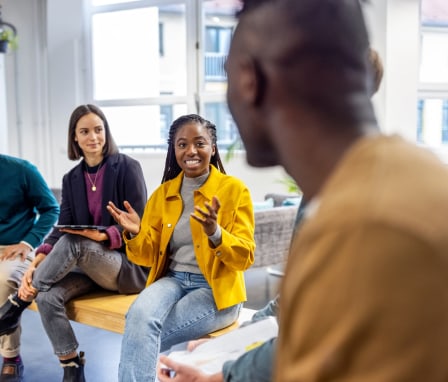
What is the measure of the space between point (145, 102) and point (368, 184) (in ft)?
24.0

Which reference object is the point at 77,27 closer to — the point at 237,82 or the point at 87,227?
the point at 87,227

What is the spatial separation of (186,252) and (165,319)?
30cm

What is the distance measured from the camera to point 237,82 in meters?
0.66

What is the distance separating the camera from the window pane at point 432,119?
22.5 ft

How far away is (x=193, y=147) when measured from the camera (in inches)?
98.7

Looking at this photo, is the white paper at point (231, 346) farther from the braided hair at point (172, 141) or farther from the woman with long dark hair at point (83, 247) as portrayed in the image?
the woman with long dark hair at point (83, 247)

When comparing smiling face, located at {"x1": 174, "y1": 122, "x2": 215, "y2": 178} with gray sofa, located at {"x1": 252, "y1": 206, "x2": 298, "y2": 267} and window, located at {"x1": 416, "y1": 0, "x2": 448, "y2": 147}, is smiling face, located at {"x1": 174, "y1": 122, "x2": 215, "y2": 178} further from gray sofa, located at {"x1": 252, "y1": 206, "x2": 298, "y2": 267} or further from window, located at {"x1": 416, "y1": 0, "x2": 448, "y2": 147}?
window, located at {"x1": 416, "y1": 0, "x2": 448, "y2": 147}

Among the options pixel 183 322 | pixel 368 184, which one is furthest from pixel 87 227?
pixel 368 184

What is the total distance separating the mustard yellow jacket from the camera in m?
2.28

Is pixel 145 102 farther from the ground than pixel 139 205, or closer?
farther from the ground

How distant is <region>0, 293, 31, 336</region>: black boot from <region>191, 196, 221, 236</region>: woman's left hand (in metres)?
1.39

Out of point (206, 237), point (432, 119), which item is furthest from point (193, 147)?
point (432, 119)

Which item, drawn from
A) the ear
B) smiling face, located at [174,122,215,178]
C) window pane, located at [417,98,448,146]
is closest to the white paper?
the ear

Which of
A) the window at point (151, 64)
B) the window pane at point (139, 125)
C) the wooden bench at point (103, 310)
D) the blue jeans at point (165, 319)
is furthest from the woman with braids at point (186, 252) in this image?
the window pane at point (139, 125)
